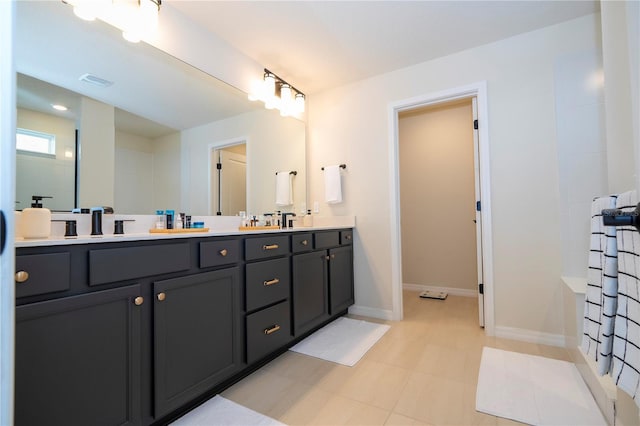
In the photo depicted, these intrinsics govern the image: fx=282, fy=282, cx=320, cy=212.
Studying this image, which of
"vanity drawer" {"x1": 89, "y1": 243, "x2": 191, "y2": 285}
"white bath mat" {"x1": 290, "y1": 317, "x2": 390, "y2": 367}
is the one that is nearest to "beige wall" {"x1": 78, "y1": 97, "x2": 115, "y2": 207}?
"vanity drawer" {"x1": 89, "y1": 243, "x2": 191, "y2": 285}

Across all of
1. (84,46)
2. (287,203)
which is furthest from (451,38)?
(84,46)

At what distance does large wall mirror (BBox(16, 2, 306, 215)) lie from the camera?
1326 millimetres

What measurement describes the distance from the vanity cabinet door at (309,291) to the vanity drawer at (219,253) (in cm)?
57

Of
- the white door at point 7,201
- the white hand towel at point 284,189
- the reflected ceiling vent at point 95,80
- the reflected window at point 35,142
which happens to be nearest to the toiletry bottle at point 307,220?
the white hand towel at point 284,189

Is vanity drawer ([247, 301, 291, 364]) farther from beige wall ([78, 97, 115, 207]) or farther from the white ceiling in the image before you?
the white ceiling

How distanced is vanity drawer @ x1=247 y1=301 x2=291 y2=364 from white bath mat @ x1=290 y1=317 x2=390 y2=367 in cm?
26

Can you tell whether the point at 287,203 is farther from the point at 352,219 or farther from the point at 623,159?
the point at 623,159

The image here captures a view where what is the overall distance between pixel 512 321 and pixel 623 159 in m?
1.57

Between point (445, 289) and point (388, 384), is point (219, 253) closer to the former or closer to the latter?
point (388, 384)

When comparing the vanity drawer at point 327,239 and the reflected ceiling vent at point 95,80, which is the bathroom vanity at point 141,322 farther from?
the reflected ceiling vent at point 95,80

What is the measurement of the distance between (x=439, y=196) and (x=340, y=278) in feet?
6.33

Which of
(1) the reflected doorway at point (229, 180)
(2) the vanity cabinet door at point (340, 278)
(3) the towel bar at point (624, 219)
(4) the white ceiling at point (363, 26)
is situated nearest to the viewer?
(3) the towel bar at point (624, 219)

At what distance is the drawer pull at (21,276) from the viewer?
837 millimetres

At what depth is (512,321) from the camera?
2242mm
